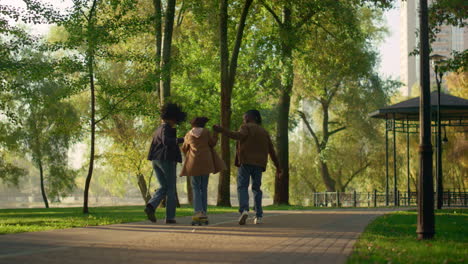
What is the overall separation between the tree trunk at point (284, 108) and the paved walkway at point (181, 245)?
15.5m

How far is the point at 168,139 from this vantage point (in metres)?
10.8

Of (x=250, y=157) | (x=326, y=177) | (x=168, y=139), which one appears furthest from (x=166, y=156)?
(x=326, y=177)

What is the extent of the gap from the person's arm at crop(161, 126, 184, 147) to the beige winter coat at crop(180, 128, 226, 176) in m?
0.39

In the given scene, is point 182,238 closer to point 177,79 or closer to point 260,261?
point 260,261

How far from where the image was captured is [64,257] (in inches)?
248

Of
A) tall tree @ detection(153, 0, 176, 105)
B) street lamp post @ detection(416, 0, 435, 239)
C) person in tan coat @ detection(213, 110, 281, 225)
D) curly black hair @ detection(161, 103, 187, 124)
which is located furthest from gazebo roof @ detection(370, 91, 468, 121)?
street lamp post @ detection(416, 0, 435, 239)

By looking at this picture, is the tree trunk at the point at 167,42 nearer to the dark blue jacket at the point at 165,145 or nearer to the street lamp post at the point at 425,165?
the dark blue jacket at the point at 165,145

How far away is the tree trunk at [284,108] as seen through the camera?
1003 inches

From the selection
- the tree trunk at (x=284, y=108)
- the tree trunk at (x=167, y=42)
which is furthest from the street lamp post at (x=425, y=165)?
the tree trunk at (x=284, y=108)

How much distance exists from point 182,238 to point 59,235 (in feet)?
6.13

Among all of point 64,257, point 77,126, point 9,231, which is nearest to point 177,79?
point 77,126

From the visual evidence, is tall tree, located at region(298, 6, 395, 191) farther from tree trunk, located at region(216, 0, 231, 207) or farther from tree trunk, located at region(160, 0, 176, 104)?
tree trunk, located at region(160, 0, 176, 104)

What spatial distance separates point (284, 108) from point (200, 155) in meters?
16.9

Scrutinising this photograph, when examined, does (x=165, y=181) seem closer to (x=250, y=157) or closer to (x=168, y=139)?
(x=168, y=139)
